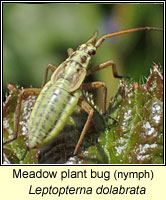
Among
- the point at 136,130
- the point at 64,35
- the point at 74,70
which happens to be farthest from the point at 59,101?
the point at 64,35

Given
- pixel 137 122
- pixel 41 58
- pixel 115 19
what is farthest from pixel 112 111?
pixel 41 58

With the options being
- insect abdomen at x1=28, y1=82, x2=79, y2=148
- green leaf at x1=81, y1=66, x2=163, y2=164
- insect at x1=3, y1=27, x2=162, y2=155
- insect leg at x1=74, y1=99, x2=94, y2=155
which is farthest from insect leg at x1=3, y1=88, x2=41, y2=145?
green leaf at x1=81, y1=66, x2=163, y2=164

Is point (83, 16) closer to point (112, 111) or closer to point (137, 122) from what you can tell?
Result: point (112, 111)

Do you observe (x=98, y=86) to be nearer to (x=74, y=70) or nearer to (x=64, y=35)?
(x=74, y=70)

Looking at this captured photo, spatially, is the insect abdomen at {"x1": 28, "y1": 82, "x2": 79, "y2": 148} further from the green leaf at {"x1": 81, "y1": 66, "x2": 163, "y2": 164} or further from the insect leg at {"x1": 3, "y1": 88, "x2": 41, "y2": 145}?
the green leaf at {"x1": 81, "y1": 66, "x2": 163, "y2": 164}

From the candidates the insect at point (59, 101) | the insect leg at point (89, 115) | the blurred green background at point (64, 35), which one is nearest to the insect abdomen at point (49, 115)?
the insect at point (59, 101)

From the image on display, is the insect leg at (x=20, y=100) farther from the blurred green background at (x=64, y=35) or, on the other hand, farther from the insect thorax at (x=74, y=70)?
the blurred green background at (x=64, y=35)
